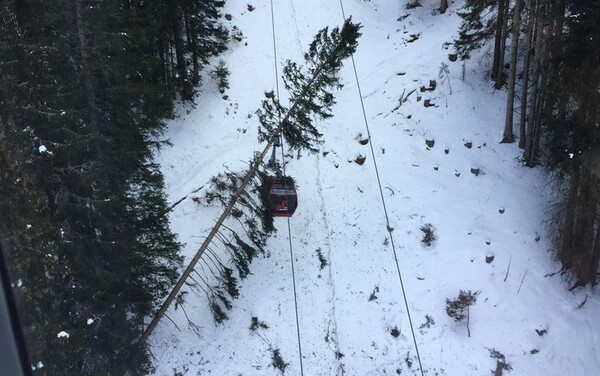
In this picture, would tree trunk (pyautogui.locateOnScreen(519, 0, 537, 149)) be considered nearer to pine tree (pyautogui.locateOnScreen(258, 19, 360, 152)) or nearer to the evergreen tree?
pine tree (pyautogui.locateOnScreen(258, 19, 360, 152))

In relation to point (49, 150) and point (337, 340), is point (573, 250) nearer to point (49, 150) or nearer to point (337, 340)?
point (337, 340)

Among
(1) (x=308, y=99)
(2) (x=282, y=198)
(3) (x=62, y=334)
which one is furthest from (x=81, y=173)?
(1) (x=308, y=99)

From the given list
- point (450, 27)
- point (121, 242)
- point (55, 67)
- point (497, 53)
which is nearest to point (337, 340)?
point (121, 242)

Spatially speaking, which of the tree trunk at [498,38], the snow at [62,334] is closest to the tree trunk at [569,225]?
the tree trunk at [498,38]

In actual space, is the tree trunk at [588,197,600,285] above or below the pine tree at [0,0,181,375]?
below

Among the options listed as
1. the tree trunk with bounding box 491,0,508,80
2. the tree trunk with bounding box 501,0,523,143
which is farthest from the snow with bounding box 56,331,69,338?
the tree trunk with bounding box 491,0,508,80

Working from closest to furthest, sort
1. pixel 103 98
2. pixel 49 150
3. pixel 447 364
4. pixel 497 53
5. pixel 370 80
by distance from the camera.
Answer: pixel 49 150 < pixel 103 98 < pixel 447 364 < pixel 497 53 < pixel 370 80
